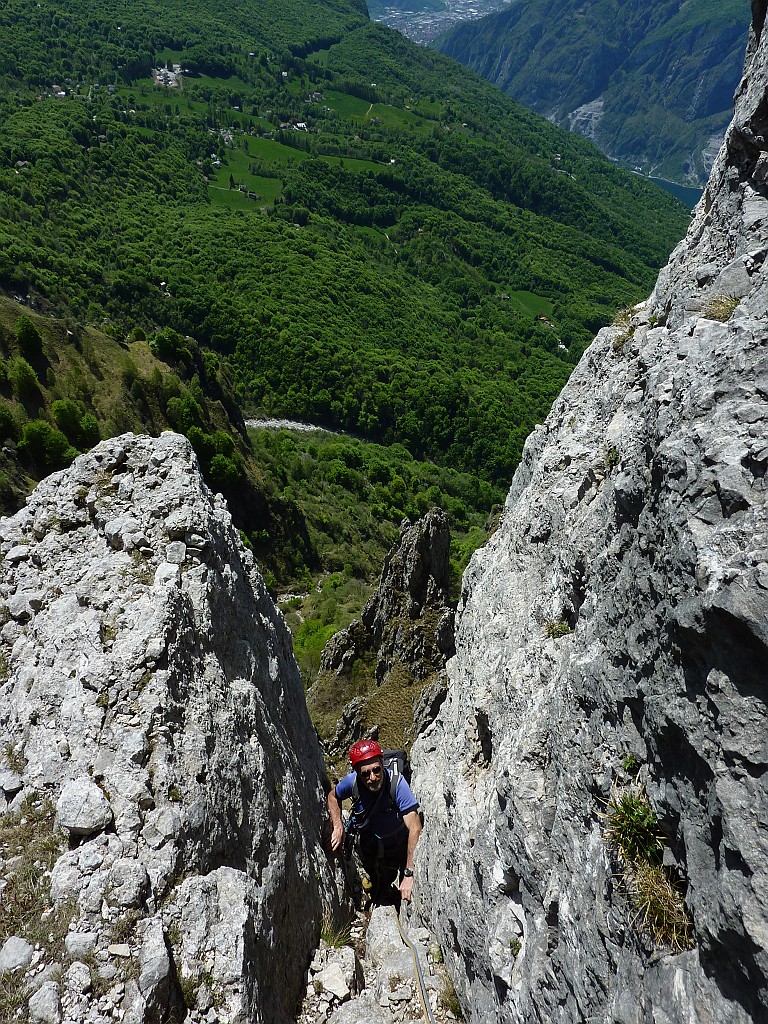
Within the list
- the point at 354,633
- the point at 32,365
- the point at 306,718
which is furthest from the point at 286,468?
the point at 306,718

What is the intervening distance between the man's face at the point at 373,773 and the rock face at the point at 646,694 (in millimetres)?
1889

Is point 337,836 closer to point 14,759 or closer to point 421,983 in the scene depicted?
point 421,983

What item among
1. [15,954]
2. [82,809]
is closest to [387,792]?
[82,809]

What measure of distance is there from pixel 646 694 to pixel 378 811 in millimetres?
7684

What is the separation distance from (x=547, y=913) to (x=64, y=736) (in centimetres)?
788

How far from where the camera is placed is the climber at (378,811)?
1177 cm

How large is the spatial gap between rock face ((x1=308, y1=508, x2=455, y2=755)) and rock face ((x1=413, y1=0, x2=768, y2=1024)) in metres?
15.7

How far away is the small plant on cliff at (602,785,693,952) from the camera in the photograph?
621 centimetres

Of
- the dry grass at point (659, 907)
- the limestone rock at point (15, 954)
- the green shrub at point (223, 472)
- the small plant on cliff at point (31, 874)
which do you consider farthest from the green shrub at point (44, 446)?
the dry grass at point (659, 907)

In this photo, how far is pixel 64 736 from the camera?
30.5ft

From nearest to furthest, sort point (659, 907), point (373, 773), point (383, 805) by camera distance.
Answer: point (659, 907) → point (373, 773) → point (383, 805)

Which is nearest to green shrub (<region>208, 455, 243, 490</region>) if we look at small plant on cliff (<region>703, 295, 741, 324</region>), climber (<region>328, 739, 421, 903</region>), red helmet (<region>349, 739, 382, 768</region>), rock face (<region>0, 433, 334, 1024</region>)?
rock face (<region>0, 433, 334, 1024</region>)

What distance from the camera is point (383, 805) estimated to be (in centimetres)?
1247

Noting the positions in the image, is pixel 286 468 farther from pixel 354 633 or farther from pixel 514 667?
pixel 514 667
